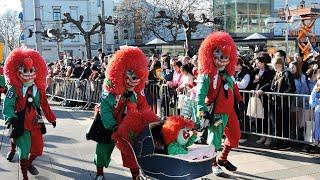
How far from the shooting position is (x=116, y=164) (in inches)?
275

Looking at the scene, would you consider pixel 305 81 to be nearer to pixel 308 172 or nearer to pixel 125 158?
pixel 308 172

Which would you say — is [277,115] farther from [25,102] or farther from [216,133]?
[25,102]

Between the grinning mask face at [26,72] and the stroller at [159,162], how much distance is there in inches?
92.2

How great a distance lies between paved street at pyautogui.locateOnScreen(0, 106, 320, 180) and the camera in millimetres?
6250

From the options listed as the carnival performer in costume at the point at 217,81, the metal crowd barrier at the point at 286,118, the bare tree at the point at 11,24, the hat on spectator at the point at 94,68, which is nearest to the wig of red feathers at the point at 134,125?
the carnival performer in costume at the point at 217,81

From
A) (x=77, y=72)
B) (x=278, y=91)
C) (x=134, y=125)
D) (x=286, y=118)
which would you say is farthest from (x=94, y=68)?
(x=134, y=125)

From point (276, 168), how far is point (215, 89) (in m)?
1.50

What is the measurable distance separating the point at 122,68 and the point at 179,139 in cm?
141

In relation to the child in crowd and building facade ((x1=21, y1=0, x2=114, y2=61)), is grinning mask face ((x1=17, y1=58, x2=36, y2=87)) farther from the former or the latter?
building facade ((x1=21, y1=0, x2=114, y2=61))

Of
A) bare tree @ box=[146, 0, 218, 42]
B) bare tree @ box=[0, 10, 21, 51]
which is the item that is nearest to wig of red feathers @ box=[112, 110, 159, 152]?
bare tree @ box=[146, 0, 218, 42]

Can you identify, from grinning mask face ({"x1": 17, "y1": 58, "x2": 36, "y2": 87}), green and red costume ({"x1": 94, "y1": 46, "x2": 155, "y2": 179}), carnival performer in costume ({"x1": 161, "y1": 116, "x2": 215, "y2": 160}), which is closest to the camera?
carnival performer in costume ({"x1": 161, "y1": 116, "x2": 215, "y2": 160})

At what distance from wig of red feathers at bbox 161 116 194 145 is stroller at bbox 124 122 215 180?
0.31 feet

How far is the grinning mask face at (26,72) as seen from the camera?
A: 6.08m

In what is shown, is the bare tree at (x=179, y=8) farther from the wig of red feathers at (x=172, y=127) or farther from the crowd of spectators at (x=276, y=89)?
the wig of red feathers at (x=172, y=127)
